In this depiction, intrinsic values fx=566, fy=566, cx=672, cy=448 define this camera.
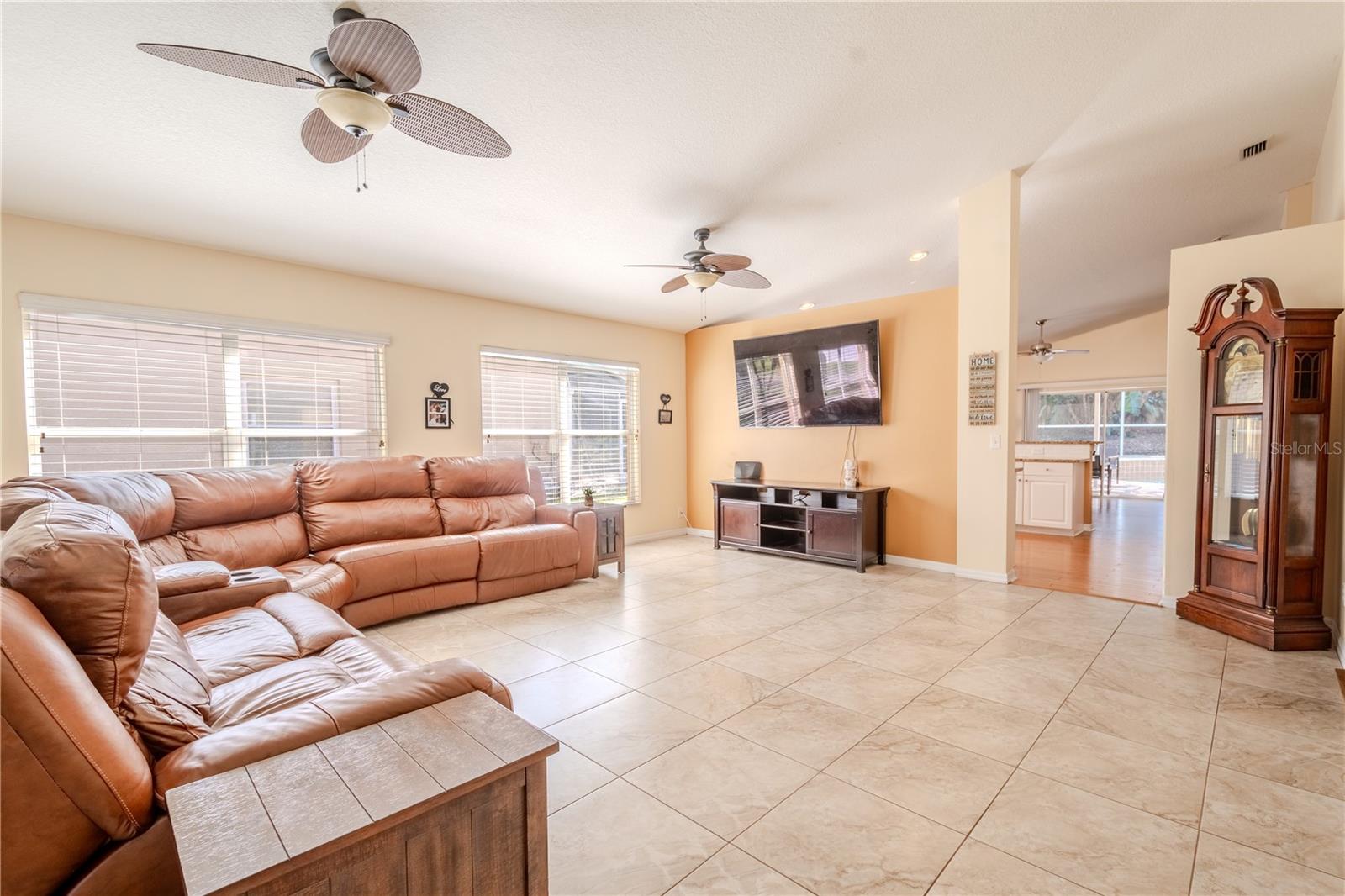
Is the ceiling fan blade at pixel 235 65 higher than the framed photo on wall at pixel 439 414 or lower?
higher

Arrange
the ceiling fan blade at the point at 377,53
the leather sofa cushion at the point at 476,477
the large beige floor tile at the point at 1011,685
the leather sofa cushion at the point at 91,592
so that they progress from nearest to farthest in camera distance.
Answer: the leather sofa cushion at the point at 91,592, the ceiling fan blade at the point at 377,53, the large beige floor tile at the point at 1011,685, the leather sofa cushion at the point at 476,477

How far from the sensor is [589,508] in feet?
16.1

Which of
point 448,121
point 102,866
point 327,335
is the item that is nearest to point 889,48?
point 448,121

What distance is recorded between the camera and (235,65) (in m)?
1.88

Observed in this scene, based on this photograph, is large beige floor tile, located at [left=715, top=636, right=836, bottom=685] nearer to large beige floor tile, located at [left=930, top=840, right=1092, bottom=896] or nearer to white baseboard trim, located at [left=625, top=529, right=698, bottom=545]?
large beige floor tile, located at [left=930, top=840, right=1092, bottom=896]

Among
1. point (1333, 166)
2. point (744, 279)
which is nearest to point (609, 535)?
point (744, 279)

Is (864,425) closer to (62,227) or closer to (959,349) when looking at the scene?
(959,349)

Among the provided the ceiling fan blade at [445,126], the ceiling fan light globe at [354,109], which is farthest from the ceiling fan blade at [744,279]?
the ceiling fan light globe at [354,109]

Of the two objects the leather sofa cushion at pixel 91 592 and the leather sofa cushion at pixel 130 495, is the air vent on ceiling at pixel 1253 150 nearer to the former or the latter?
the leather sofa cushion at pixel 91 592

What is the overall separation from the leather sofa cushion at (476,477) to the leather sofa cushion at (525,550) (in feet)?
1.43

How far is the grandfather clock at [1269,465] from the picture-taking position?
9.88ft

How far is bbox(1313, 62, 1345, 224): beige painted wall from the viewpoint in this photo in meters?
3.14

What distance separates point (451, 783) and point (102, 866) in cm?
60

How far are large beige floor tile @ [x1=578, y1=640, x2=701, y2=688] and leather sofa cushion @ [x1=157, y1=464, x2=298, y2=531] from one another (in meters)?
2.42
